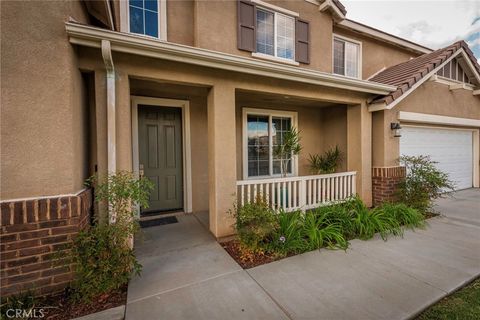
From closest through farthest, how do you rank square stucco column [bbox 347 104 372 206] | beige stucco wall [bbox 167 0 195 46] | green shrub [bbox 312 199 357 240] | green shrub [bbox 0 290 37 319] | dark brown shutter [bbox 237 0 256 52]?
green shrub [bbox 0 290 37 319] → green shrub [bbox 312 199 357 240] → beige stucco wall [bbox 167 0 195 46] → dark brown shutter [bbox 237 0 256 52] → square stucco column [bbox 347 104 372 206]

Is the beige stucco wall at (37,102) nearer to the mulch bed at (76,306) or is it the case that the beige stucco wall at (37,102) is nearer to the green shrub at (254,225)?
the mulch bed at (76,306)

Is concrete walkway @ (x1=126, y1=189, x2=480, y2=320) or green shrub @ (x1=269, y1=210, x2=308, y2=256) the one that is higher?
green shrub @ (x1=269, y1=210, x2=308, y2=256)

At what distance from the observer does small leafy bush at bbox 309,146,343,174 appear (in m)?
6.40

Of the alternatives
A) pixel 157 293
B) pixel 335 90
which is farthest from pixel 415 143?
pixel 157 293

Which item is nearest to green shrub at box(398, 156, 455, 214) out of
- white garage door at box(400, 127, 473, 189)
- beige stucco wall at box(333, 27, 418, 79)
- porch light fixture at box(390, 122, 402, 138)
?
porch light fixture at box(390, 122, 402, 138)

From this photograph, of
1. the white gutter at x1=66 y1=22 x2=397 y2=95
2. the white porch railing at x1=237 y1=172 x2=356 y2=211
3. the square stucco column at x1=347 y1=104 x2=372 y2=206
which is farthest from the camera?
the square stucco column at x1=347 y1=104 x2=372 y2=206

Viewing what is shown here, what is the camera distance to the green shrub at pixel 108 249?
2.29 m

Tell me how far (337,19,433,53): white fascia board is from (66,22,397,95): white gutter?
3.30 metres

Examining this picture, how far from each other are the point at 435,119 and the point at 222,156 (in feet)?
22.7

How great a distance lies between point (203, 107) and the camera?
550cm

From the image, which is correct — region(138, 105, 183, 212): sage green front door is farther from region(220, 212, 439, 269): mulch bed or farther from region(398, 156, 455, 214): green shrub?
region(398, 156, 455, 214): green shrub

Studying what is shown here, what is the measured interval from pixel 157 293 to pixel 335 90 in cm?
512

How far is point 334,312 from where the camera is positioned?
215 centimetres

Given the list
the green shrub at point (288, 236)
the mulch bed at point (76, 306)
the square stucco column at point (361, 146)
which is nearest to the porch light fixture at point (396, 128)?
the square stucco column at point (361, 146)
